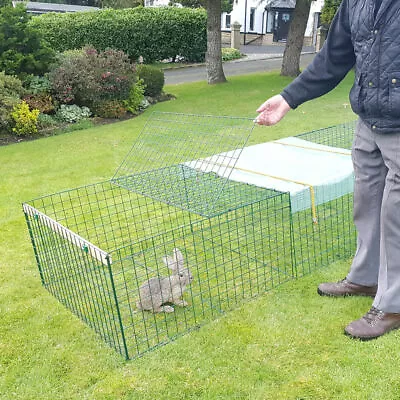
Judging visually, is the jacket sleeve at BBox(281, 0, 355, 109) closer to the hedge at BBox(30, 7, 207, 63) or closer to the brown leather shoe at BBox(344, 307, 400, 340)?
the brown leather shoe at BBox(344, 307, 400, 340)

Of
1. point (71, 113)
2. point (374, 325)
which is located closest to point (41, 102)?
point (71, 113)

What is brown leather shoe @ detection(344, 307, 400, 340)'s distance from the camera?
2805 mm

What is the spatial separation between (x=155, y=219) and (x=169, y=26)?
18.0 metres

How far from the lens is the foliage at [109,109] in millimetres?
10391

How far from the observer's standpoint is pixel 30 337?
3.08 m

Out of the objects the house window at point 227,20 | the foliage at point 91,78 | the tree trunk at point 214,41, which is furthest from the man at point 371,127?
the house window at point 227,20

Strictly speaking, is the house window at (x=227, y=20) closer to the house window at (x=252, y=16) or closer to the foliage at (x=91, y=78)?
the house window at (x=252, y=16)

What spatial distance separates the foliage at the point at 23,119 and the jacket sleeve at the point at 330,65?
6.99 meters

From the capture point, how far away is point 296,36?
553 inches

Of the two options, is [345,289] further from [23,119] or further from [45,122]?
[45,122]

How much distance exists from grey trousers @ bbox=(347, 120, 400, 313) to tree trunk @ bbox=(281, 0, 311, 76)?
11796 millimetres

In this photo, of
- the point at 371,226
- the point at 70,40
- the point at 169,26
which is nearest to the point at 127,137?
the point at 371,226

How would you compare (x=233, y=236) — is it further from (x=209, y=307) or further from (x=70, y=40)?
(x=70, y=40)

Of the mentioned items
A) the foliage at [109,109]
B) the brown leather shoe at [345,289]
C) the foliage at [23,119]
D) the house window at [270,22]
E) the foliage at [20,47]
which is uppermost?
the foliage at [20,47]
